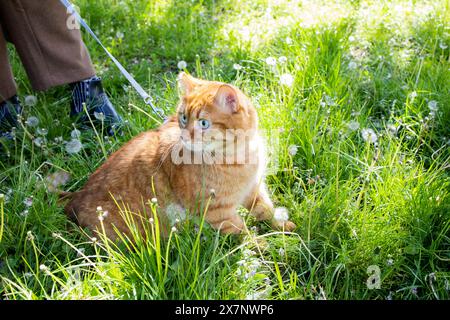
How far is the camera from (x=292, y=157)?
2238 millimetres

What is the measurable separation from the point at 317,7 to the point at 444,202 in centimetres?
211

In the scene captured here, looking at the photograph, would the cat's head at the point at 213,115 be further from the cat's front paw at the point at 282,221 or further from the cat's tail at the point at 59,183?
the cat's tail at the point at 59,183

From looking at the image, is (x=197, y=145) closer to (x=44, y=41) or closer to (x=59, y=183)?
(x=59, y=183)

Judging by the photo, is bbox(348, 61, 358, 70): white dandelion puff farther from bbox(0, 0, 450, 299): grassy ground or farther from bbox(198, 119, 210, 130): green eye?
bbox(198, 119, 210, 130): green eye

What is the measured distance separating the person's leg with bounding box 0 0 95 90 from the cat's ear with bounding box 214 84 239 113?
3.63 ft

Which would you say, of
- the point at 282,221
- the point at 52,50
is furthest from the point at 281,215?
the point at 52,50

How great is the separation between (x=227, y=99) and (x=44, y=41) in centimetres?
119

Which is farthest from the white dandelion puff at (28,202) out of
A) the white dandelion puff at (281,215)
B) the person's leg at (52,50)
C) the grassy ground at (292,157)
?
the white dandelion puff at (281,215)

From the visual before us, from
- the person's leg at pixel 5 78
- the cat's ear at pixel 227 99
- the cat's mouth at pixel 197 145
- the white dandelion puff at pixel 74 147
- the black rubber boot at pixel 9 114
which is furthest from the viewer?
the black rubber boot at pixel 9 114

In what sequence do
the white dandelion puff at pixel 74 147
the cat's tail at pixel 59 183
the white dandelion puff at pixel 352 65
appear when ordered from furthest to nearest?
the white dandelion puff at pixel 352 65
the white dandelion puff at pixel 74 147
the cat's tail at pixel 59 183

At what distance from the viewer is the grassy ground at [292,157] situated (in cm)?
171

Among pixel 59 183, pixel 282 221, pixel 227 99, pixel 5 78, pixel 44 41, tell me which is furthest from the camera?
pixel 5 78

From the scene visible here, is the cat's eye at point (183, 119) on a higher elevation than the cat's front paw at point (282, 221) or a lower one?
higher

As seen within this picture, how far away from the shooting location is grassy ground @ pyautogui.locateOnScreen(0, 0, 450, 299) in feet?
5.60
